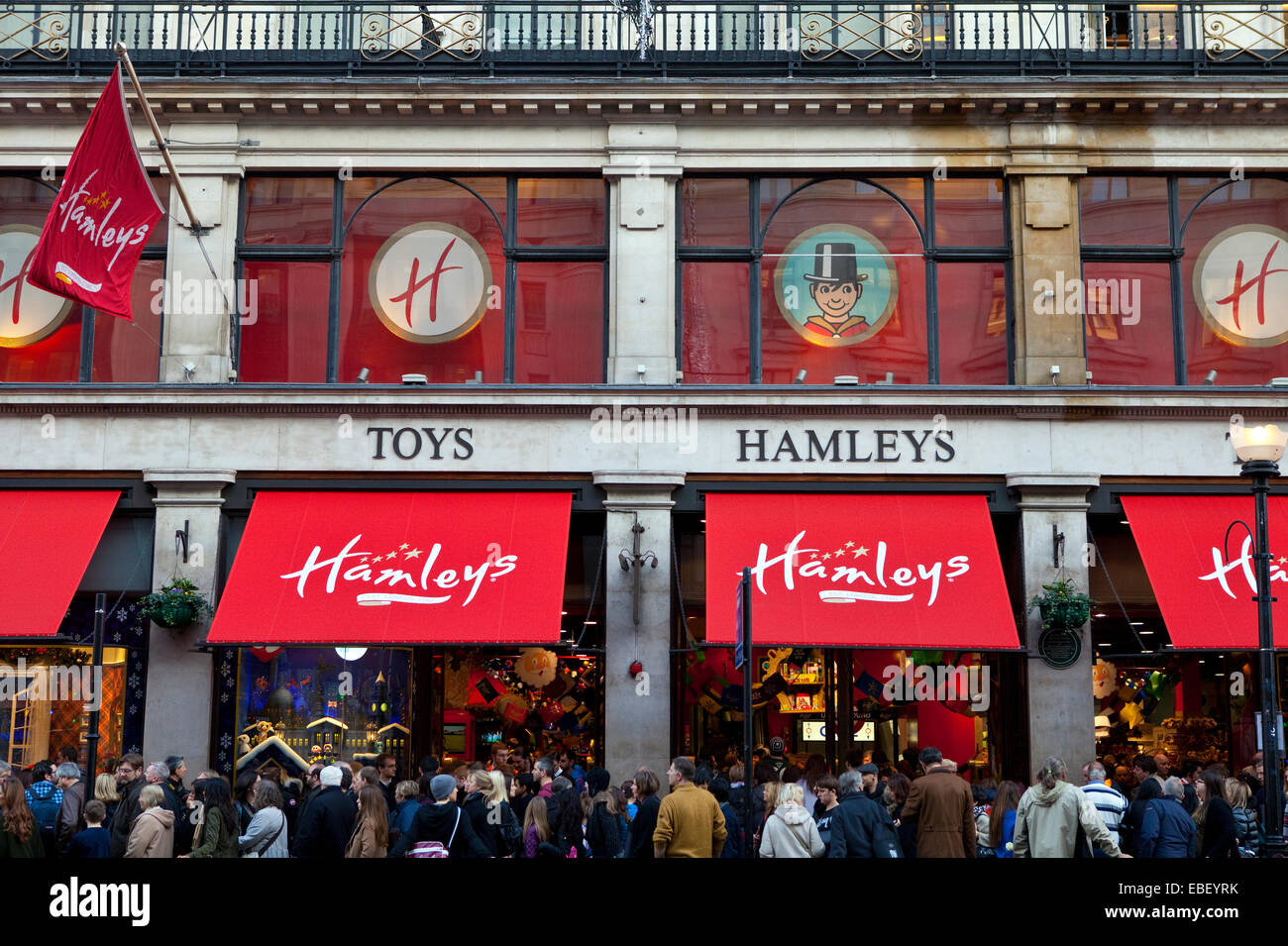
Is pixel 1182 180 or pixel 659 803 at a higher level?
pixel 1182 180

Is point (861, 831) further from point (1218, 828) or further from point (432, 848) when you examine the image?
point (1218, 828)

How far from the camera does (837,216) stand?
62.1 feet

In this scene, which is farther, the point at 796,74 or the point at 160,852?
the point at 796,74

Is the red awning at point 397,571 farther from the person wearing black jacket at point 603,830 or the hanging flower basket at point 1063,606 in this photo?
the hanging flower basket at point 1063,606

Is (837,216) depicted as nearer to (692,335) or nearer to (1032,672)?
(692,335)


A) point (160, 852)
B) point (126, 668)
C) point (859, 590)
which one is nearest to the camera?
point (160, 852)

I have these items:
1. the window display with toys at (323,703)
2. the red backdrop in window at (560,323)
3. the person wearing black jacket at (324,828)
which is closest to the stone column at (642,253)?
the red backdrop in window at (560,323)

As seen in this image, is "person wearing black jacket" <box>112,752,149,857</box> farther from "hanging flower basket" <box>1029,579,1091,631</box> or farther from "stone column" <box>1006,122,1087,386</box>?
"stone column" <box>1006,122,1087,386</box>

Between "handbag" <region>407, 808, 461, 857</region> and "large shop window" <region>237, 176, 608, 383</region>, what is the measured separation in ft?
28.9

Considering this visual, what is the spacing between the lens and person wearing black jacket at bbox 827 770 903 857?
427 inches

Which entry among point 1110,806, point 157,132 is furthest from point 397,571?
point 1110,806
